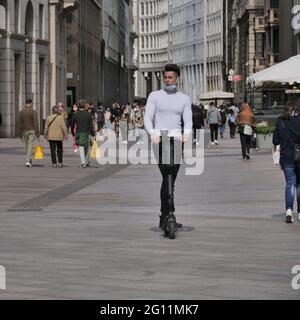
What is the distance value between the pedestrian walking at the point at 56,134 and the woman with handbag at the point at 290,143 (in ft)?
49.9

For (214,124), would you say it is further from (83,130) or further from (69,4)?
(69,4)

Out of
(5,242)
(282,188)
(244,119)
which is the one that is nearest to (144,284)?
(5,242)

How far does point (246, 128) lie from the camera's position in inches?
1406

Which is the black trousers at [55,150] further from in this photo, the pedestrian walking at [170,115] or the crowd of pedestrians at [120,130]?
the pedestrian walking at [170,115]

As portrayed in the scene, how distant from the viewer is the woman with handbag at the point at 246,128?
35.1 metres

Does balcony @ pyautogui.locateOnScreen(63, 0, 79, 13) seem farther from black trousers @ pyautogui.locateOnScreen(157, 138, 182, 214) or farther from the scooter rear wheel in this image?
the scooter rear wheel

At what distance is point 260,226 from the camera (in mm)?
15984

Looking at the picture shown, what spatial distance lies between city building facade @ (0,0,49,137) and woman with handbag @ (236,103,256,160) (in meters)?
20.0

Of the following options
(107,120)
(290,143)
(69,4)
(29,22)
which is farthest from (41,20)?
(290,143)

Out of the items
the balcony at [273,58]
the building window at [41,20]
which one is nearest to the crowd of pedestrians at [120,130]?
the building window at [41,20]

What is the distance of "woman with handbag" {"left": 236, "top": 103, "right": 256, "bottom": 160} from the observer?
35125 millimetres

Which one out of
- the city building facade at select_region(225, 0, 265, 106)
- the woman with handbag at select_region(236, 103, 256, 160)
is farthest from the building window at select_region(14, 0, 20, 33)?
the city building facade at select_region(225, 0, 265, 106)

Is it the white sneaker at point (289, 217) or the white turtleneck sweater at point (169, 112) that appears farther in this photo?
the white sneaker at point (289, 217)

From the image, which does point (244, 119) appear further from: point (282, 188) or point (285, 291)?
point (285, 291)
